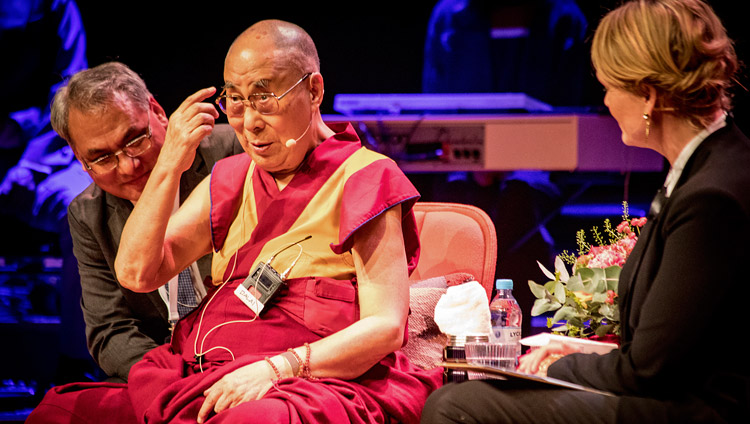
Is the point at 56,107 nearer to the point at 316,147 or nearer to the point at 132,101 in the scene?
the point at 132,101

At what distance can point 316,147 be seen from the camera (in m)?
1.95

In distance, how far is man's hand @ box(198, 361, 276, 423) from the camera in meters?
1.61

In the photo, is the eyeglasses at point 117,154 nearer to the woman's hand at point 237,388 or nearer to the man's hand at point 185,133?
Result: the man's hand at point 185,133

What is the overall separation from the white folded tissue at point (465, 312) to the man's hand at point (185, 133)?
2.69 feet

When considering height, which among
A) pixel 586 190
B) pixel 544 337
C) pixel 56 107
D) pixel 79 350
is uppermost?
pixel 56 107

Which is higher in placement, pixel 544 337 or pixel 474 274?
pixel 544 337

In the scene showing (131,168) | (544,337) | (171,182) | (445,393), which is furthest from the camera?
(131,168)

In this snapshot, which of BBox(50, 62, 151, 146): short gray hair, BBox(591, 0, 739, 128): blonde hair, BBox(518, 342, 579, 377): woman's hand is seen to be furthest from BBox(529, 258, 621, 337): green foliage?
BBox(50, 62, 151, 146): short gray hair

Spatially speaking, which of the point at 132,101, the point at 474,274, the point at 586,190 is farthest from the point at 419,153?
the point at 132,101

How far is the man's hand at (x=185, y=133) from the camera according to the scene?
1947 mm

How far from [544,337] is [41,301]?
10.7ft

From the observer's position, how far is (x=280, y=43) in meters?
1.87

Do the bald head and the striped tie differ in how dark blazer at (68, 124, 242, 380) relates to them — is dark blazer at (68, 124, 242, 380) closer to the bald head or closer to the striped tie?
the striped tie

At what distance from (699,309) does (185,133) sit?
4.31 feet
